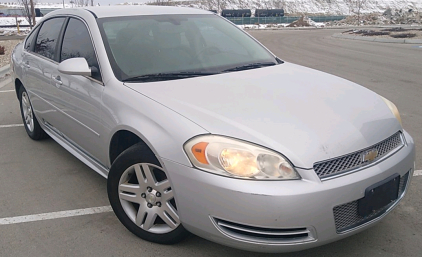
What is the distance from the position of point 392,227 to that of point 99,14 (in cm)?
302

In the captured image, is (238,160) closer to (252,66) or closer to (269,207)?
(269,207)

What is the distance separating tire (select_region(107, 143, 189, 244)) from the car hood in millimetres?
423

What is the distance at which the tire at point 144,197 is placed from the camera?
2.76 meters

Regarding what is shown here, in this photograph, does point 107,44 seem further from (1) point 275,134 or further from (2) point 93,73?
(1) point 275,134

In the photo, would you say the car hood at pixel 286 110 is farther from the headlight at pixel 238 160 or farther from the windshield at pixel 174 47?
the windshield at pixel 174 47

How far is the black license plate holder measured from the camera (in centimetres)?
247

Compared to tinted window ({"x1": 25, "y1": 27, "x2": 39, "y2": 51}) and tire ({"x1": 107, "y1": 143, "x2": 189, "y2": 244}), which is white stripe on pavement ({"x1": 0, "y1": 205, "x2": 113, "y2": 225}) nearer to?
tire ({"x1": 107, "y1": 143, "x2": 189, "y2": 244})

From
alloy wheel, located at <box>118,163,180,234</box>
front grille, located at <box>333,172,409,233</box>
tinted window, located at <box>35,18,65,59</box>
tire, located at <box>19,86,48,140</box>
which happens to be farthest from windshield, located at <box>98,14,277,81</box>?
tire, located at <box>19,86,48,140</box>

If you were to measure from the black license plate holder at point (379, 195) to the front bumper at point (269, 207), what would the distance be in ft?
0.15

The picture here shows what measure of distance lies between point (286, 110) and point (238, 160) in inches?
21.9

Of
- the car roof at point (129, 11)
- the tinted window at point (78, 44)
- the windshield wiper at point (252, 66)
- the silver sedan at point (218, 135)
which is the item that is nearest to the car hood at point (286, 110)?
the silver sedan at point (218, 135)

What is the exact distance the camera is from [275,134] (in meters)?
2.47

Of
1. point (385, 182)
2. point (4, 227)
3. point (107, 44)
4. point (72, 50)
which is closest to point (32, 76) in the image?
point (72, 50)

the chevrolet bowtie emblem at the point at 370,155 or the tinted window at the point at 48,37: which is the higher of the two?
the tinted window at the point at 48,37
